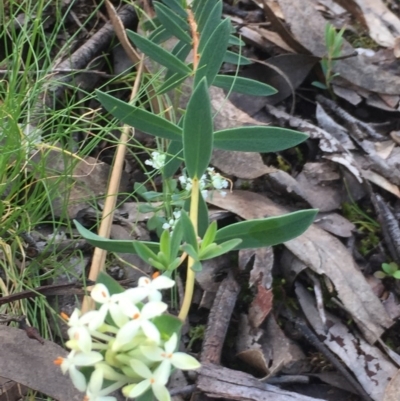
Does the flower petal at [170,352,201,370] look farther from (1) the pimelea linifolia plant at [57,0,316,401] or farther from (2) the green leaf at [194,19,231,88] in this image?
(2) the green leaf at [194,19,231,88]

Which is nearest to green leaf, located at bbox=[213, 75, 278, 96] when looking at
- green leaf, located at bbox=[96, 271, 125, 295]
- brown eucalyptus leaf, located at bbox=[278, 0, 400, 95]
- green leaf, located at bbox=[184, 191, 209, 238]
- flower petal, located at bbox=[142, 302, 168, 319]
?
green leaf, located at bbox=[184, 191, 209, 238]

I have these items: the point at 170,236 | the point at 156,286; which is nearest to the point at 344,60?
the point at 170,236

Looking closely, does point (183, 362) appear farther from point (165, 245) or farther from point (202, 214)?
point (202, 214)

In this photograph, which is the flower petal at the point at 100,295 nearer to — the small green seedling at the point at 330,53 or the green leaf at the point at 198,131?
the green leaf at the point at 198,131

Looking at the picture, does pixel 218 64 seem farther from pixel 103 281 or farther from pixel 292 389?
pixel 292 389

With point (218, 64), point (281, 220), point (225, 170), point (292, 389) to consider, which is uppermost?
point (218, 64)

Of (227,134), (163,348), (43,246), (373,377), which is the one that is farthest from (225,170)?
(163,348)
